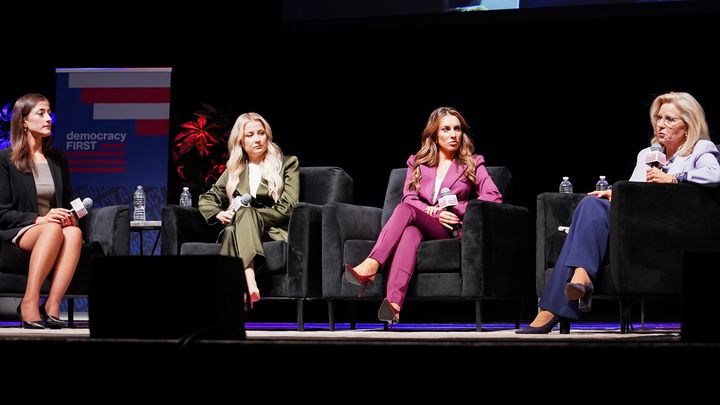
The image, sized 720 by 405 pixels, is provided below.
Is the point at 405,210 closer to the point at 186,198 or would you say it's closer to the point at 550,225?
the point at 550,225

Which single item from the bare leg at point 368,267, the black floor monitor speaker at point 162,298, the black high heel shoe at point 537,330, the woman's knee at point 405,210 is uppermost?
the woman's knee at point 405,210

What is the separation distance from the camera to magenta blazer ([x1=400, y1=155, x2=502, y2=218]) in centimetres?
494

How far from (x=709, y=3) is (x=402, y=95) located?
6.68 feet

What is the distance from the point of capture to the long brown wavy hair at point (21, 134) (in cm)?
500

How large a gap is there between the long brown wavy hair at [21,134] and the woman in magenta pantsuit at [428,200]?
6.01ft

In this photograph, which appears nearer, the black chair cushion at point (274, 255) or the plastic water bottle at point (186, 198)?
the black chair cushion at point (274, 255)

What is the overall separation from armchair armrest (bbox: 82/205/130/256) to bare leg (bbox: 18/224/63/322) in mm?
353

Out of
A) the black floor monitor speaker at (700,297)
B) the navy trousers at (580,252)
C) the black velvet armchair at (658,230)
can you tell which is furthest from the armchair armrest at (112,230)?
the black floor monitor speaker at (700,297)

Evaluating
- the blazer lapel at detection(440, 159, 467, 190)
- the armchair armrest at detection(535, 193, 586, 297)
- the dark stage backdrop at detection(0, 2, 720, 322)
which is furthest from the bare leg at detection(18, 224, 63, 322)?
the armchair armrest at detection(535, 193, 586, 297)

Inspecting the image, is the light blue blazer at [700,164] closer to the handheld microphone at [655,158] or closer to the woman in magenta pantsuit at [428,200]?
the handheld microphone at [655,158]

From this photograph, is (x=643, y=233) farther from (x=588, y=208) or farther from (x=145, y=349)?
(x=145, y=349)

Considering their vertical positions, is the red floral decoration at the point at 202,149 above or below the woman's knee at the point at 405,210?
above

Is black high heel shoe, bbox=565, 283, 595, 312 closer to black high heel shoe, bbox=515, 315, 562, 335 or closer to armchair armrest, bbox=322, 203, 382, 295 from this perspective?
black high heel shoe, bbox=515, 315, 562, 335

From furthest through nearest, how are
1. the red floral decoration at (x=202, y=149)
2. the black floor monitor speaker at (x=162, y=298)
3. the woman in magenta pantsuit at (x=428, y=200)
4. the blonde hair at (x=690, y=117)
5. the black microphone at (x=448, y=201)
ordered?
the red floral decoration at (x=202, y=149) < the black microphone at (x=448, y=201) < the woman in magenta pantsuit at (x=428, y=200) < the blonde hair at (x=690, y=117) < the black floor monitor speaker at (x=162, y=298)
